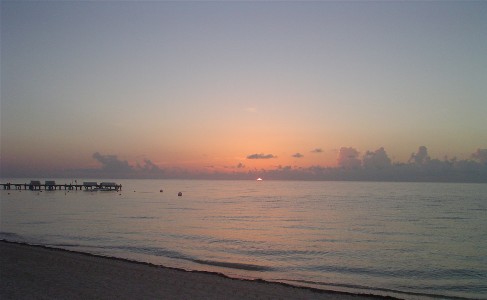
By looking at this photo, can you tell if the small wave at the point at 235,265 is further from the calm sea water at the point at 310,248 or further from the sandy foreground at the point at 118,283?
the sandy foreground at the point at 118,283

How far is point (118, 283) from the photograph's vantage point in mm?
14414

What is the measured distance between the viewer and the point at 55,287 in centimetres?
1352

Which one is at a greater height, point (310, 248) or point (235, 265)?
point (235, 265)

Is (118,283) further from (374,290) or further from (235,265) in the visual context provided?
(374,290)

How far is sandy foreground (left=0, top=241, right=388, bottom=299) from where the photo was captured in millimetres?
12898

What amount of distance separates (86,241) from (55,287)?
53.0 ft

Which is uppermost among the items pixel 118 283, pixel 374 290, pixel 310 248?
pixel 118 283

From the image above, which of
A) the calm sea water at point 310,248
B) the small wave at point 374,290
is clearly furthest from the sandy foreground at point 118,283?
the calm sea water at point 310,248

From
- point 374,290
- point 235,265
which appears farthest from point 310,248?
Result: point 374,290

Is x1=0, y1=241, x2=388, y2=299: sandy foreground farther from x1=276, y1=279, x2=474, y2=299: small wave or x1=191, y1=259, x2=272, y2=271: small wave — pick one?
x1=191, y1=259, x2=272, y2=271: small wave

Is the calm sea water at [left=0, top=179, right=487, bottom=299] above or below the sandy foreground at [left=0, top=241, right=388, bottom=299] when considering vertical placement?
below

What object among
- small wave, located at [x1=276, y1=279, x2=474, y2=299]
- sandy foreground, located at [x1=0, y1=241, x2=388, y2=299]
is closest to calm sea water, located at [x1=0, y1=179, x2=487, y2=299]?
small wave, located at [x1=276, y1=279, x2=474, y2=299]

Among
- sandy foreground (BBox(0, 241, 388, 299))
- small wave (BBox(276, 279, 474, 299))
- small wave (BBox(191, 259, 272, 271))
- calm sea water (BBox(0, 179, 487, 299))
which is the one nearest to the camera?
sandy foreground (BBox(0, 241, 388, 299))

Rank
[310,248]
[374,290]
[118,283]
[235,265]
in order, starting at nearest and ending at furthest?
[118,283] → [374,290] → [235,265] → [310,248]
